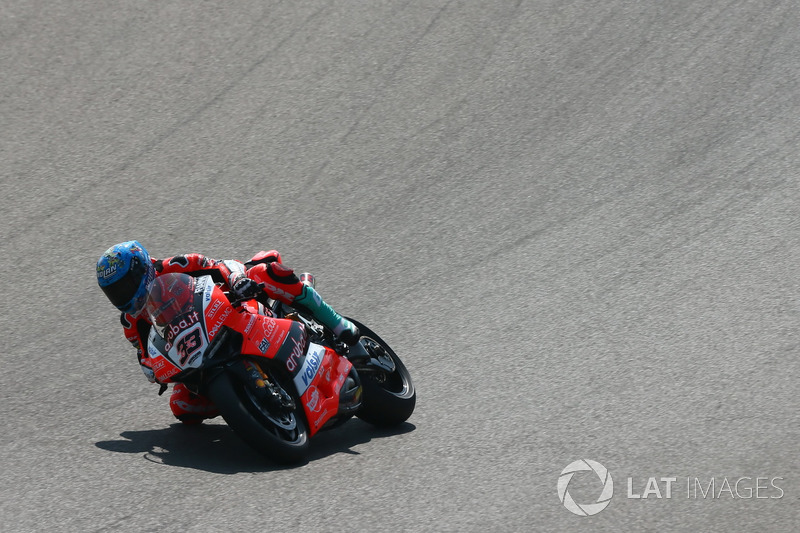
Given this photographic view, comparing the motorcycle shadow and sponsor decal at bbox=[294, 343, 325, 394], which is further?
sponsor decal at bbox=[294, 343, 325, 394]

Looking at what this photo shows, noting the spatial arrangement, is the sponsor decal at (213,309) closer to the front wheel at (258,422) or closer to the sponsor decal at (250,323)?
the sponsor decal at (250,323)

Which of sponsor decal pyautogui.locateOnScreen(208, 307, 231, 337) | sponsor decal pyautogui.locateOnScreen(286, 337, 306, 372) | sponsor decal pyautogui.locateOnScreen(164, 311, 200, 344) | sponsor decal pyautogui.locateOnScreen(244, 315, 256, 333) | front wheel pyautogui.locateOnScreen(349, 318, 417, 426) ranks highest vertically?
sponsor decal pyautogui.locateOnScreen(164, 311, 200, 344)

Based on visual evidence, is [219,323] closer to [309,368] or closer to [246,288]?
[246,288]

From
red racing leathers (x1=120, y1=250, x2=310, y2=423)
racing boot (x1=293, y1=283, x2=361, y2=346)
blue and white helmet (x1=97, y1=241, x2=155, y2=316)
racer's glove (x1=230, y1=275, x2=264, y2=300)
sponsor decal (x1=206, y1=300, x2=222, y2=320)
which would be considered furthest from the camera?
racing boot (x1=293, y1=283, x2=361, y2=346)

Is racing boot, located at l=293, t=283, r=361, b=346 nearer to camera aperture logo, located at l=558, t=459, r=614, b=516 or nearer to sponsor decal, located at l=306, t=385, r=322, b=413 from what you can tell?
sponsor decal, located at l=306, t=385, r=322, b=413

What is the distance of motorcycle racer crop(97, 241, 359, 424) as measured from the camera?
580 cm

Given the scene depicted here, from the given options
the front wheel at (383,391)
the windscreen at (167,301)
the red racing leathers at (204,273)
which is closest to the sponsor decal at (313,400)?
the front wheel at (383,391)

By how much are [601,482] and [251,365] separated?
6.93 ft

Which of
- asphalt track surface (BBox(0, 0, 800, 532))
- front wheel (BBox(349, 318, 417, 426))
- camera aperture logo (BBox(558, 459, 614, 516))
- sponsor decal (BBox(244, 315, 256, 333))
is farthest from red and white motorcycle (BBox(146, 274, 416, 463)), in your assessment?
camera aperture logo (BBox(558, 459, 614, 516))

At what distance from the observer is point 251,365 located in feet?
19.2

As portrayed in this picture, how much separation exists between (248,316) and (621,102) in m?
6.88

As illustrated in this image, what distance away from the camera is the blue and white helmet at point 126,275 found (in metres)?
5.61

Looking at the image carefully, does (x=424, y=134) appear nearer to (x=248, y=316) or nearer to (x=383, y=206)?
(x=383, y=206)
